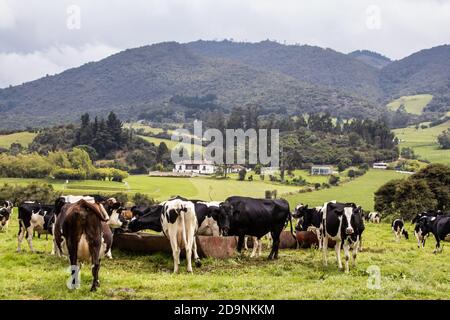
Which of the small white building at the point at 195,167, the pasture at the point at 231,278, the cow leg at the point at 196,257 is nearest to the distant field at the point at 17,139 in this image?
the small white building at the point at 195,167

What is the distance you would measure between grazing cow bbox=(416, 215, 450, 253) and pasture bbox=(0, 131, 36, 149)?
124 m

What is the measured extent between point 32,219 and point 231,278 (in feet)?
33.7

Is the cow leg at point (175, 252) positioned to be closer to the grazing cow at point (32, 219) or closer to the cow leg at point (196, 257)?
the cow leg at point (196, 257)

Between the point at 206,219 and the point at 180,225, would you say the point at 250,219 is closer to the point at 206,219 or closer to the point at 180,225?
the point at 206,219

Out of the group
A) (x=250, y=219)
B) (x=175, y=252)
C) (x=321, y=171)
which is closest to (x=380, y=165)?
(x=321, y=171)

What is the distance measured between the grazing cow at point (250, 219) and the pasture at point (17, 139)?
5018 inches

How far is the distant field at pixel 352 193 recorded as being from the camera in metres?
80.7

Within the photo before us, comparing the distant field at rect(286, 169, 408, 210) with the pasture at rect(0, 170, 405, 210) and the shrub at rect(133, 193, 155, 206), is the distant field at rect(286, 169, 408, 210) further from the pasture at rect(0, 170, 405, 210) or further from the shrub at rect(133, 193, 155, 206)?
the shrub at rect(133, 193, 155, 206)

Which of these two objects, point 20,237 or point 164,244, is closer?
point 164,244

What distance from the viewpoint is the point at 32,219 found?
23.4 m

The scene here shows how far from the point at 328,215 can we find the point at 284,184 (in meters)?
85.2

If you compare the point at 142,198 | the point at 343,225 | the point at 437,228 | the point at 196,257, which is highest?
the point at 343,225

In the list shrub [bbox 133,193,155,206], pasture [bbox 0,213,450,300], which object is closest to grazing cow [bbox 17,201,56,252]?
pasture [bbox 0,213,450,300]

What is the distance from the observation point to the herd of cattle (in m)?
13.8
